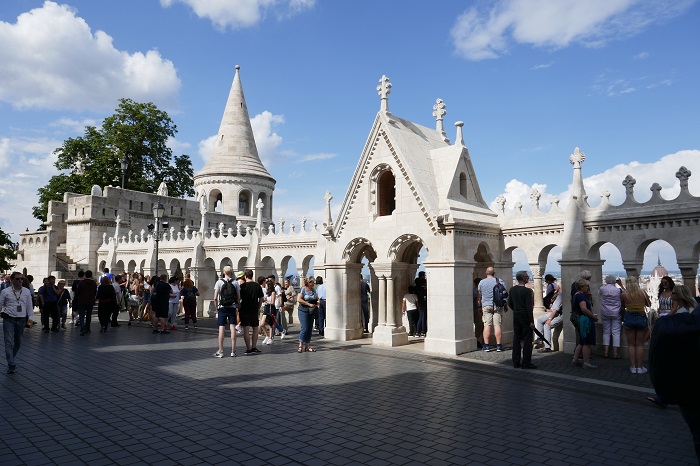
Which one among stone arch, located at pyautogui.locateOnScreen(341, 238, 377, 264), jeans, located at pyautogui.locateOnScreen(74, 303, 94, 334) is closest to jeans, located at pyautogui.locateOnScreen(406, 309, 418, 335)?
stone arch, located at pyautogui.locateOnScreen(341, 238, 377, 264)

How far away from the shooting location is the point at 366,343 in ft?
48.5

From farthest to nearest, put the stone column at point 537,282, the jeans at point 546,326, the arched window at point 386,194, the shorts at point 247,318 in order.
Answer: the arched window at point 386,194
the stone column at point 537,282
the jeans at point 546,326
the shorts at point 247,318

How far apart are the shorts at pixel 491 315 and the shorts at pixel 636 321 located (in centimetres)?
320

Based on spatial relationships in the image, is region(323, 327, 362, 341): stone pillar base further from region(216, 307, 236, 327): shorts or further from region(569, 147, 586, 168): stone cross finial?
region(569, 147, 586, 168): stone cross finial

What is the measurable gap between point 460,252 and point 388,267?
2.29 meters

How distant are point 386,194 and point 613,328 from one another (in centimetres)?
720

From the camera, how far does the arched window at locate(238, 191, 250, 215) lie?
42.0 meters

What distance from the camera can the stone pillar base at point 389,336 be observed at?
14.5 meters

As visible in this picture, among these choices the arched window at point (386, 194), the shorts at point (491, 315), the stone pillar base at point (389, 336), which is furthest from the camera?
the arched window at point (386, 194)

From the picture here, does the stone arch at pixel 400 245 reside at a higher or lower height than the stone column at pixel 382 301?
higher

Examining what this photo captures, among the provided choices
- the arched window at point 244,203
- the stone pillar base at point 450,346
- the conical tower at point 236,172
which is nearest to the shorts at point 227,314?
the stone pillar base at point 450,346

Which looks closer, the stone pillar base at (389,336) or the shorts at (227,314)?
the shorts at (227,314)

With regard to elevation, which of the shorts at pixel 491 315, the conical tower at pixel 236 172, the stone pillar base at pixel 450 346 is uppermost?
the conical tower at pixel 236 172

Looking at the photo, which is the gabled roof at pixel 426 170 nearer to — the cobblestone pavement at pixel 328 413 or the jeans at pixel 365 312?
the jeans at pixel 365 312
